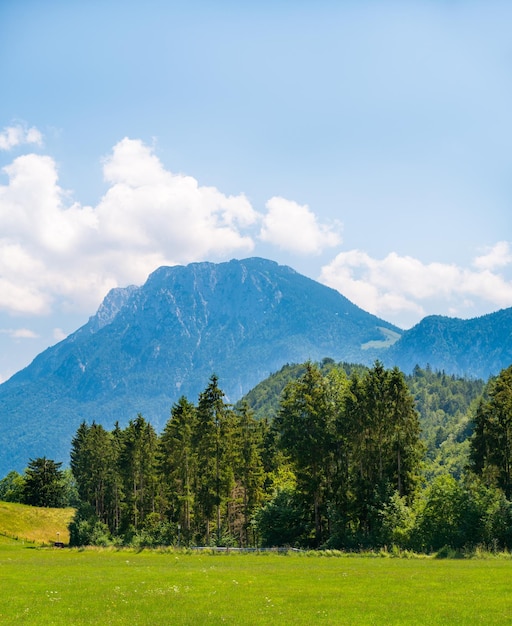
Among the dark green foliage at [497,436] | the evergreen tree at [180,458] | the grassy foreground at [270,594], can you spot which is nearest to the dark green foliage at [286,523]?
the evergreen tree at [180,458]

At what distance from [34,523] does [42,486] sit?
82.9 ft

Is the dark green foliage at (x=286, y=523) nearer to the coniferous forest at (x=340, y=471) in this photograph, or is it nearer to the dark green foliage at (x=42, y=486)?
the coniferous forest at (x=340, y=471)

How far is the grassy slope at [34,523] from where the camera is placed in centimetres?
10750

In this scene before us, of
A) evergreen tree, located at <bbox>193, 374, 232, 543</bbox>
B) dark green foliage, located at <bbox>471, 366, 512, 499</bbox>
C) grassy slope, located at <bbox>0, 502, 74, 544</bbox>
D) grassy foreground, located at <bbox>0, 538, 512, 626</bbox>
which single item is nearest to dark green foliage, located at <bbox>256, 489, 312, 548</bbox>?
evergreen tree, located at <bbox>193, 374, 232, 543</bbox>

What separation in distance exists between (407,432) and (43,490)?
107 meters

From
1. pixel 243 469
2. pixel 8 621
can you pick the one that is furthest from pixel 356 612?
pixel 243 469

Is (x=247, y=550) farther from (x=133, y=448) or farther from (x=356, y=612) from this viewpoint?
(x=356, y=612)

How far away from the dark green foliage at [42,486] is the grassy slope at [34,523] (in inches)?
463

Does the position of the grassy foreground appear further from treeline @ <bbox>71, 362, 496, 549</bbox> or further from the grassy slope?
the grassy slope

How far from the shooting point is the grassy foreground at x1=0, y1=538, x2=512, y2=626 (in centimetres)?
2525

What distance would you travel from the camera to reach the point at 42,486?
141750 mm

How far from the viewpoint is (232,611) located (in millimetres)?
26719

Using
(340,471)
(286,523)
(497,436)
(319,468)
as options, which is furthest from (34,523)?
(497,436)

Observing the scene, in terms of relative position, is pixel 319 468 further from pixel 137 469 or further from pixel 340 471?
pixel 137 469
